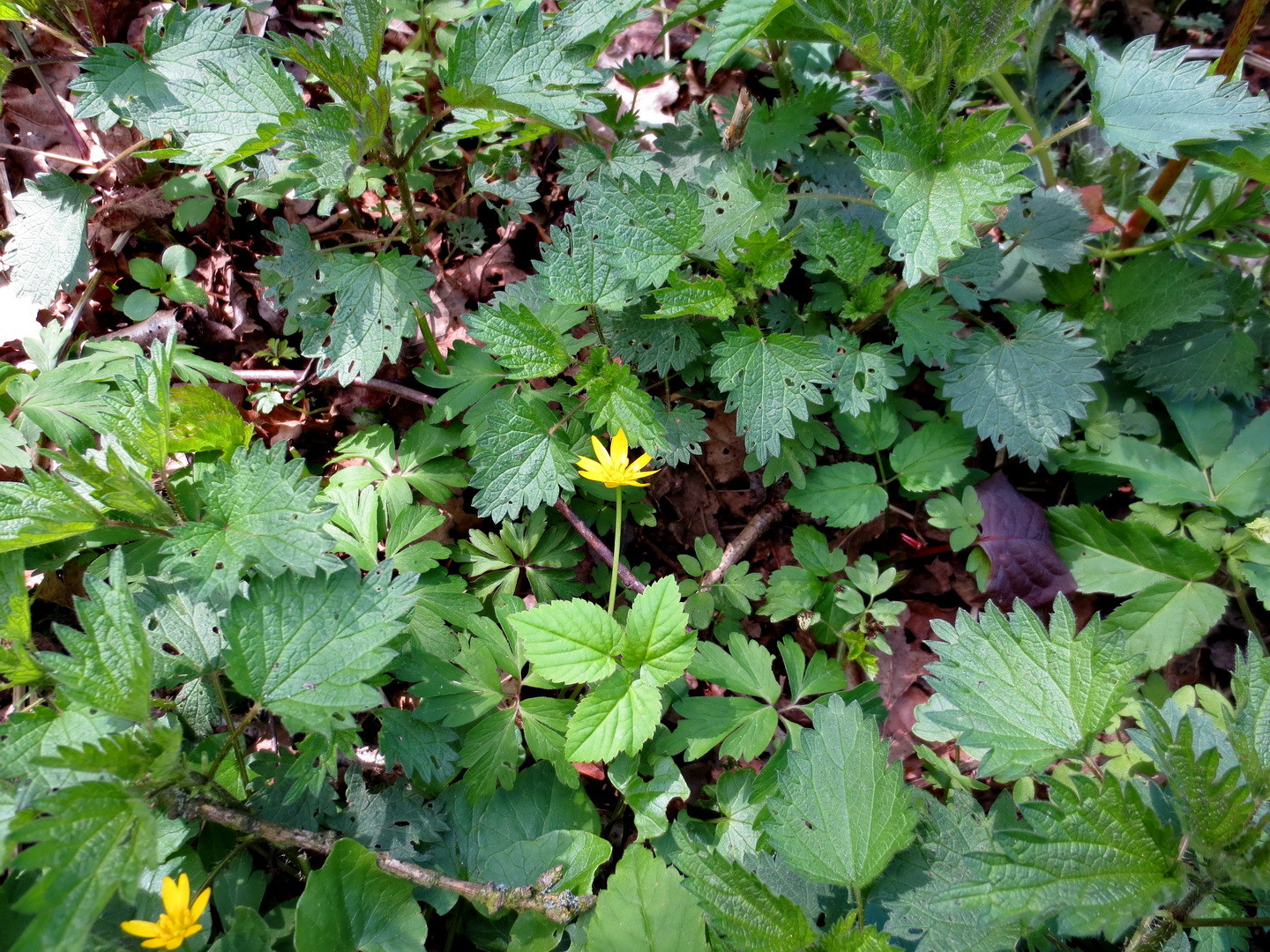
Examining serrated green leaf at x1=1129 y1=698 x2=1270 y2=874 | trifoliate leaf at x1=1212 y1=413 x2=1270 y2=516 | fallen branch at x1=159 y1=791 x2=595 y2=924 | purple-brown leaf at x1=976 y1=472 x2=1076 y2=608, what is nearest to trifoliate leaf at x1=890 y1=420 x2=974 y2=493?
purple-brown leaf at x1=976 y1=472 x2=1076 y2=608

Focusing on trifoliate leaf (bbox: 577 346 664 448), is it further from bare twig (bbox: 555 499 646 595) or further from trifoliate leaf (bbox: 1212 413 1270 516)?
trifoliate leaf (bbox: 1212 413 1270 516)

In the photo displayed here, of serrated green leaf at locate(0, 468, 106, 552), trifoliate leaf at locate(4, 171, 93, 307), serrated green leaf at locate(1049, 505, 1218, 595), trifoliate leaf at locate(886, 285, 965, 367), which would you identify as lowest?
serrated green leaf at locate(1049, 505, 1218, 595)

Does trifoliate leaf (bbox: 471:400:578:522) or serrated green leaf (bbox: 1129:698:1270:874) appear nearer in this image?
serrated green leaf (bbox: 1129:698:1270:874)

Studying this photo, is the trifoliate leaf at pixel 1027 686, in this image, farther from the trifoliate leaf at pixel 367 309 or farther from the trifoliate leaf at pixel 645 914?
the trifoliate leaf at pixel 367 309

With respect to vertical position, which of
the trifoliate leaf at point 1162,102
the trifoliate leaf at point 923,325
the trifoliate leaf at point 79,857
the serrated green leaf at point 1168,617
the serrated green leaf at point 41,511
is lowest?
the serrated green leaf at point 1168,617

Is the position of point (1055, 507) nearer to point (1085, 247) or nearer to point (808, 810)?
point (1085, 247)

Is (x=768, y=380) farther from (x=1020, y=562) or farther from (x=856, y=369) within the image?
(x=1020, y=562)

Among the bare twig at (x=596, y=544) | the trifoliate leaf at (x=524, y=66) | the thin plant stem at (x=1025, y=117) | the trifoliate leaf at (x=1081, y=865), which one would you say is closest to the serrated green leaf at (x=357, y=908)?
the bare twig at (x=596, y=544)
